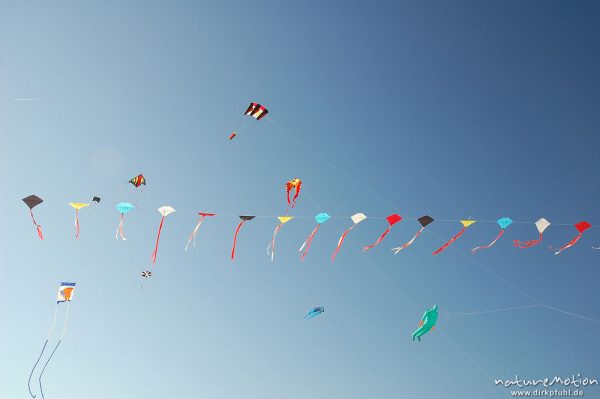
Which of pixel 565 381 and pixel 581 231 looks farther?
pixel 565 381

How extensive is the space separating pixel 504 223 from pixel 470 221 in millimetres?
1416

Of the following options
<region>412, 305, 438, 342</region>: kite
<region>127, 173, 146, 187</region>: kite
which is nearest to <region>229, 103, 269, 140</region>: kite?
<region>127, 173, 146, 187</region>: kite

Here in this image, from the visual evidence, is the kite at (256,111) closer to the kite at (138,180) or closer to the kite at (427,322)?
the kite at (138,180)

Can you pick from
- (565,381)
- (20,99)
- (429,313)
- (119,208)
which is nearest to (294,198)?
(119,208)

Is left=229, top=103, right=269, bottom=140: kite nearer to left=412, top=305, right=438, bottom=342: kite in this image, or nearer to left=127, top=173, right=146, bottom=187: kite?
left=127, top=173, right=146, bottom=187: kite

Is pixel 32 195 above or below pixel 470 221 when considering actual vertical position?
below

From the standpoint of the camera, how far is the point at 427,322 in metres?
15.4

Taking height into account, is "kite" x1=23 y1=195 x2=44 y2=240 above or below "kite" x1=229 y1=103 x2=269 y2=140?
below

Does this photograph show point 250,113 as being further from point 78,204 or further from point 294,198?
point 78,204

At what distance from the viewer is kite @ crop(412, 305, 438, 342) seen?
15141 mm

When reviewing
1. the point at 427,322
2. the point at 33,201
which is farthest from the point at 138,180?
the point at 427,322

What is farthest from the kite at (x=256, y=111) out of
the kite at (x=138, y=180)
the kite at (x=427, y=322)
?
the kite at (x=427, y=322)

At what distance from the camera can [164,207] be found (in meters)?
13.1

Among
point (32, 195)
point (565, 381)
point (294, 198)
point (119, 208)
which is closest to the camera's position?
point (32, 195)
